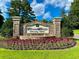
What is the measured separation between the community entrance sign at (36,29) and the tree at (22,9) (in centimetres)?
1193

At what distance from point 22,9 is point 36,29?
1638 cm

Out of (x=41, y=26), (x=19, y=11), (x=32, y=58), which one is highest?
(x=19, y=11)

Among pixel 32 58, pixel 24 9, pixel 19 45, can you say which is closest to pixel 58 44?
pixel 19 45

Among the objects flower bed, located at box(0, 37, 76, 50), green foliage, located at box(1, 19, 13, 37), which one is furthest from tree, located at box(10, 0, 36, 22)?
flower bed, located at box(0, 37, 76, 50)

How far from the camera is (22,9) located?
46281 millimetres

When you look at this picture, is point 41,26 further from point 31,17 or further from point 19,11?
point 31,17

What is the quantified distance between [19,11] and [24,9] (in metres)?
2.21

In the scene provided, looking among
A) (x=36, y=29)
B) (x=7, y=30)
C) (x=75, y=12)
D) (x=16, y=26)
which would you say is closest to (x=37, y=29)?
(x=36, y=29)

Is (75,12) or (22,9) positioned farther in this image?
(75,12)

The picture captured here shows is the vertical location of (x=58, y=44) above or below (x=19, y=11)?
below

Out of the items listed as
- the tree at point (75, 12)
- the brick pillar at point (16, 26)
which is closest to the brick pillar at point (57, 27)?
the brick pillar at point (16, 26)

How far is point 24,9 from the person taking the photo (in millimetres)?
47562

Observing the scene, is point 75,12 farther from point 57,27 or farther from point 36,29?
point 36,29

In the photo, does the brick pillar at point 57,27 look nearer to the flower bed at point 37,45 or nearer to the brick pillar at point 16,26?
the brick pillar at point 16,26
